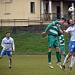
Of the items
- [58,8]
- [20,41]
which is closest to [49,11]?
[58,8]

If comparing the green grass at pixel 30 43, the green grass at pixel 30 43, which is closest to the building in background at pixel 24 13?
the green grass at pixel 30 43

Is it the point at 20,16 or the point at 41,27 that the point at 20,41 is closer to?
the point at 41,27

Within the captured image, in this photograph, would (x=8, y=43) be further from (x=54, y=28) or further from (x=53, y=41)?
(x=54, y=28)

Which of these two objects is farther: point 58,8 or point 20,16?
point 58,8

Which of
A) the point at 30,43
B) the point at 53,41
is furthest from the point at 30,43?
the point at 53,41

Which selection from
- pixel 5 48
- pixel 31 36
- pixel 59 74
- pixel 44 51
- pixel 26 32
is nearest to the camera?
pixel 59 74

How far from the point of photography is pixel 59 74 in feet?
62.8

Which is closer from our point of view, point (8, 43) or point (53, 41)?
point (53, 41)

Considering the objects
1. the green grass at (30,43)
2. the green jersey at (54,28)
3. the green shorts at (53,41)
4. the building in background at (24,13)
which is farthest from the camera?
the building in background at (24,13)

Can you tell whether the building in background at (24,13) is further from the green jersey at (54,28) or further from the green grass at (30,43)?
the green jersey at (54,28)

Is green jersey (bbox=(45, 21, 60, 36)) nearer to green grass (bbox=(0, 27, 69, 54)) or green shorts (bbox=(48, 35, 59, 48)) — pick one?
green shorts (bbox=(48, 35, 59, 48))

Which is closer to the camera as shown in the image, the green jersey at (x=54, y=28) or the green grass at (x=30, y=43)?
the green jersey at (x=54, y=28)

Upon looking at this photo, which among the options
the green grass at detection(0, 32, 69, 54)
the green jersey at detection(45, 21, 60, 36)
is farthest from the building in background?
the green jersey at detection(45, 21, 60, 36)

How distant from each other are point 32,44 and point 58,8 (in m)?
26.9
